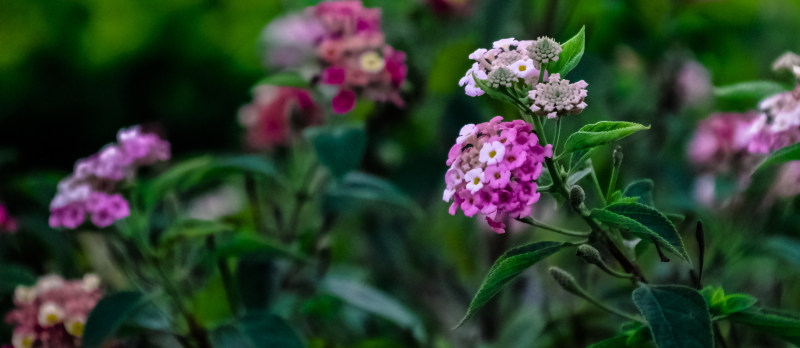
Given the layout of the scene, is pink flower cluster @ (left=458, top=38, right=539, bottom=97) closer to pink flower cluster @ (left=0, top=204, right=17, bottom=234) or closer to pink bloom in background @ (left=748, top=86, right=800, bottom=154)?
pink bloom in background @ (left=748, top=86, right=800, bottom=154)

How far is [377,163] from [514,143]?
0.79 metres

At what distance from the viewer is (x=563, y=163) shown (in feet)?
2.09

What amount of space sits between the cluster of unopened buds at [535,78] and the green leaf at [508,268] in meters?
0.11

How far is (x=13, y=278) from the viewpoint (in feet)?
2.99

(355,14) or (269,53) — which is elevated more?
(355,14)

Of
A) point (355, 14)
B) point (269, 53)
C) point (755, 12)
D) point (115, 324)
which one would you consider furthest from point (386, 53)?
point (755, 12)

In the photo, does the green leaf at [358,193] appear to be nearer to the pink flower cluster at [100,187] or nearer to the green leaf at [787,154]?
the pink flower cluster at [100,187]

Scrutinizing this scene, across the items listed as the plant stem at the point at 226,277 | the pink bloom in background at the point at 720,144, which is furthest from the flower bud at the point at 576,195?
the pink bloom in background at the point at 720,144

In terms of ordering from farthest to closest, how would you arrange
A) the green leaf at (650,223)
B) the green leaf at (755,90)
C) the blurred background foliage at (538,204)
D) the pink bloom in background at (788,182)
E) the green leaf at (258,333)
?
the blurred background foliage at (538,204), the pink bloom in background at (788,182), the green leaf at (258,333), the green leaf at (755,90), the green leaf at (650,223)

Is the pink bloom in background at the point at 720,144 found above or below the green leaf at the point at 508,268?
below

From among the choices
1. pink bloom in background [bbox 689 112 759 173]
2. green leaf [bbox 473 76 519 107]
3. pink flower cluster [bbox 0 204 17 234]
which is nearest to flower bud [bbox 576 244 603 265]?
green leaf [bbox 473 76 519 107]

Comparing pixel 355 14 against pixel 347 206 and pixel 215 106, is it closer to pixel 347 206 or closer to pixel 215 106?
pixel 347 206

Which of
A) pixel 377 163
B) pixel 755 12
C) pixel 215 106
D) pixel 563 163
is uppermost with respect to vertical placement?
pixel 563 163

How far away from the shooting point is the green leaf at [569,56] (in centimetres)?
57
